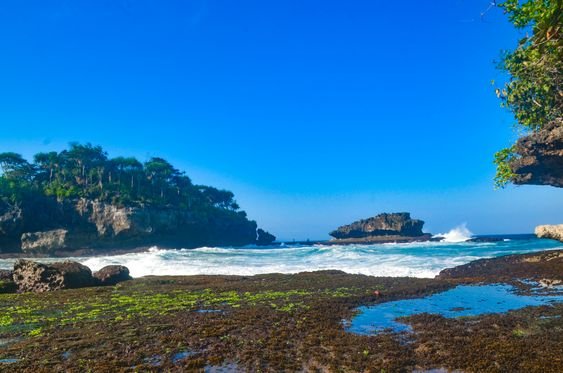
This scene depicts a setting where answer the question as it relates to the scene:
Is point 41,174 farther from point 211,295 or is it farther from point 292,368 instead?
point 292,368

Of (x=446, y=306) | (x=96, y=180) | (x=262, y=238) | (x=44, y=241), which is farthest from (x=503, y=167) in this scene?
(x=262, y=238)

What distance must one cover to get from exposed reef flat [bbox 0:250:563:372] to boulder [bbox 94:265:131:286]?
5132 millimetres

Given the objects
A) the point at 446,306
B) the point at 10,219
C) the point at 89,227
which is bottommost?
the point at 446,306

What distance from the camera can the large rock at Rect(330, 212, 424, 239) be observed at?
11138 centimetres

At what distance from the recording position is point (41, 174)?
87625 millimetres

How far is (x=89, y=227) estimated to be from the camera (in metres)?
75.2

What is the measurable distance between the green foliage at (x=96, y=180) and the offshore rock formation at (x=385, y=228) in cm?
4523

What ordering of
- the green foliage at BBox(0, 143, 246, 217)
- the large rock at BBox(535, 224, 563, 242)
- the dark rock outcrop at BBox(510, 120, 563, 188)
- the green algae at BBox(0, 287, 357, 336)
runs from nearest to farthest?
the green algae at BBox(0, 287, 357, 336), the large rock at BBox(535, 224, 563, 242), the dark rock outcrop at BBox(510, 120, 563, 188), the green foliage at BBox(0, 143, 246, 217)

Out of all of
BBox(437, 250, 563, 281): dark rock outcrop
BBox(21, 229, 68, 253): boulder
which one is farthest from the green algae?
BBox(21, 229, 68, 253): boulder

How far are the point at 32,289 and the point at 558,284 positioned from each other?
27.5m

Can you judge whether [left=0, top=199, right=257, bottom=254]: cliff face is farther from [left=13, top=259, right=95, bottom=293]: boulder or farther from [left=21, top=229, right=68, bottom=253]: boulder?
[left=13, top=259, right=95, bottom=293]: boulder

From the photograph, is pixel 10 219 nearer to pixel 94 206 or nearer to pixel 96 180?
pixel 94 206

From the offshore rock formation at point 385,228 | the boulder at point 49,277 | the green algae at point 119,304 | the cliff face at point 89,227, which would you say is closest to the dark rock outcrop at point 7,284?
the boulder at point 49,277

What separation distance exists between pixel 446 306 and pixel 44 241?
72875 mm
